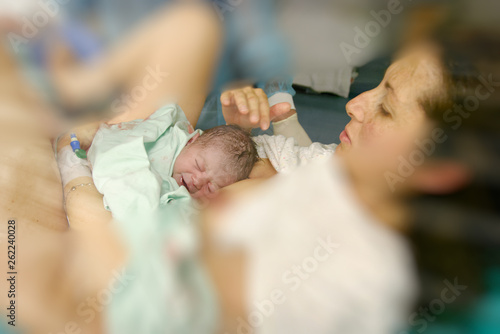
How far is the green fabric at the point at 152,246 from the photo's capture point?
1.37 ft

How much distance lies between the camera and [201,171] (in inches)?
24.5

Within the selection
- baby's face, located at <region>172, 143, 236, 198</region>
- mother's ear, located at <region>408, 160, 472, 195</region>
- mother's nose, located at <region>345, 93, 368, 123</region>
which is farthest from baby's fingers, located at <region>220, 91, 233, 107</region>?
mother's ear, located at <region>408, 160, 472, 195</region>

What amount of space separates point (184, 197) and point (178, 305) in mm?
173

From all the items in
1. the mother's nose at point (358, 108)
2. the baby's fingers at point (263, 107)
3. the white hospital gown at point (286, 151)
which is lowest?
the white hospital gown at point (286, 151)

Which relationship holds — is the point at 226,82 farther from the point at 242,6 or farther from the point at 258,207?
the point at 258,207

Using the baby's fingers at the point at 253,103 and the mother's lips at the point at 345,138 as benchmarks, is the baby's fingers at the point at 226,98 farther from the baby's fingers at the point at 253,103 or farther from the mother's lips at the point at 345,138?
the mother's lips at the point at 345,138

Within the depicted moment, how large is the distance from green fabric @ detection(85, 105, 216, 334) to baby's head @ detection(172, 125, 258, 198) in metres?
0.03

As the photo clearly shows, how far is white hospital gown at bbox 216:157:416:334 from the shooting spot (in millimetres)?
384

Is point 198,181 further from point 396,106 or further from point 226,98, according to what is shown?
point 396,106

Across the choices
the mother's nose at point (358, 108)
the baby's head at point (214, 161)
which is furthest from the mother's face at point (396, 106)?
the baby's head at point (214, 161)

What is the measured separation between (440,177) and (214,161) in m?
0.36

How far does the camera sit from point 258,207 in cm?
Answer: 47

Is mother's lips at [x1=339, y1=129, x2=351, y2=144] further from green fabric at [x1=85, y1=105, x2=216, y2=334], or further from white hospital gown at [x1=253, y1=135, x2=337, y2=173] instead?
green fabric at [x1=85, y1=105, x2=216, y2=334]

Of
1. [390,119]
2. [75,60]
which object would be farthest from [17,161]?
[390,119]
